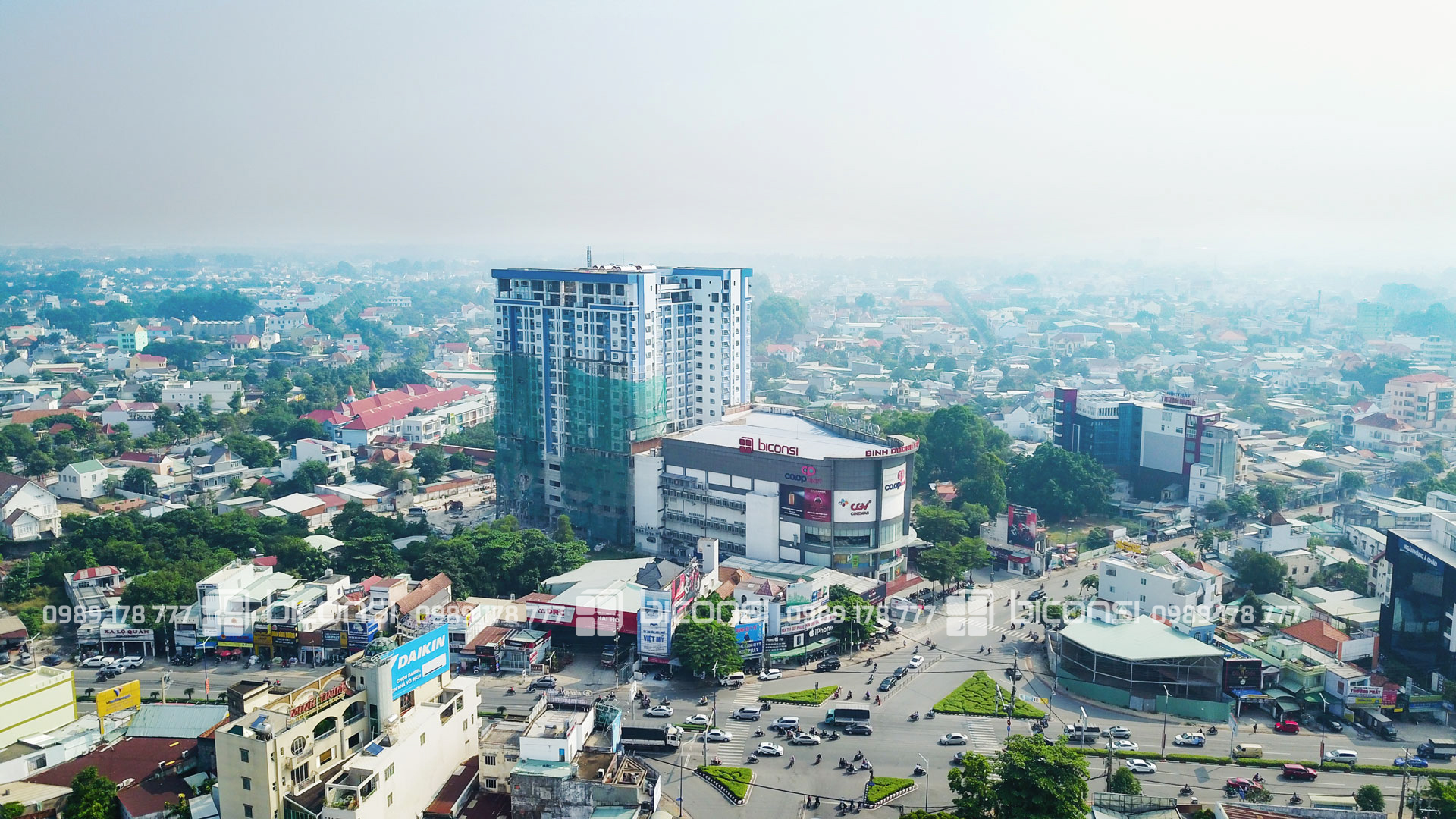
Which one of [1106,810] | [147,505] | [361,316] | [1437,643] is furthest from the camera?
[361,316]

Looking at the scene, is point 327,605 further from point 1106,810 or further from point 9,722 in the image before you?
point 1106,810

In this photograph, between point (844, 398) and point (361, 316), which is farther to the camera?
point (361, 316)

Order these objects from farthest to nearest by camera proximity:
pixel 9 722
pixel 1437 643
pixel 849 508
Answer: pixel 849 508, pixel 1437 643, pixel 9 722

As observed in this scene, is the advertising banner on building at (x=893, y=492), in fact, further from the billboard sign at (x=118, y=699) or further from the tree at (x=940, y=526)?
the billboard sign at (x=118, y=699)

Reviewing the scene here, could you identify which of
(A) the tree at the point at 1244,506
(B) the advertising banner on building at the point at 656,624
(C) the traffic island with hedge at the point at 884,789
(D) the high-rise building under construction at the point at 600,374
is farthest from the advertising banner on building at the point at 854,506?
(A) the tree at the point at 1244,506

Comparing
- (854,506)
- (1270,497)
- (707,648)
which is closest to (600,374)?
(854,506)

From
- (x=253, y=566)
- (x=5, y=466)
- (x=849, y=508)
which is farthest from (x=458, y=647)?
(x=5, y=466)
